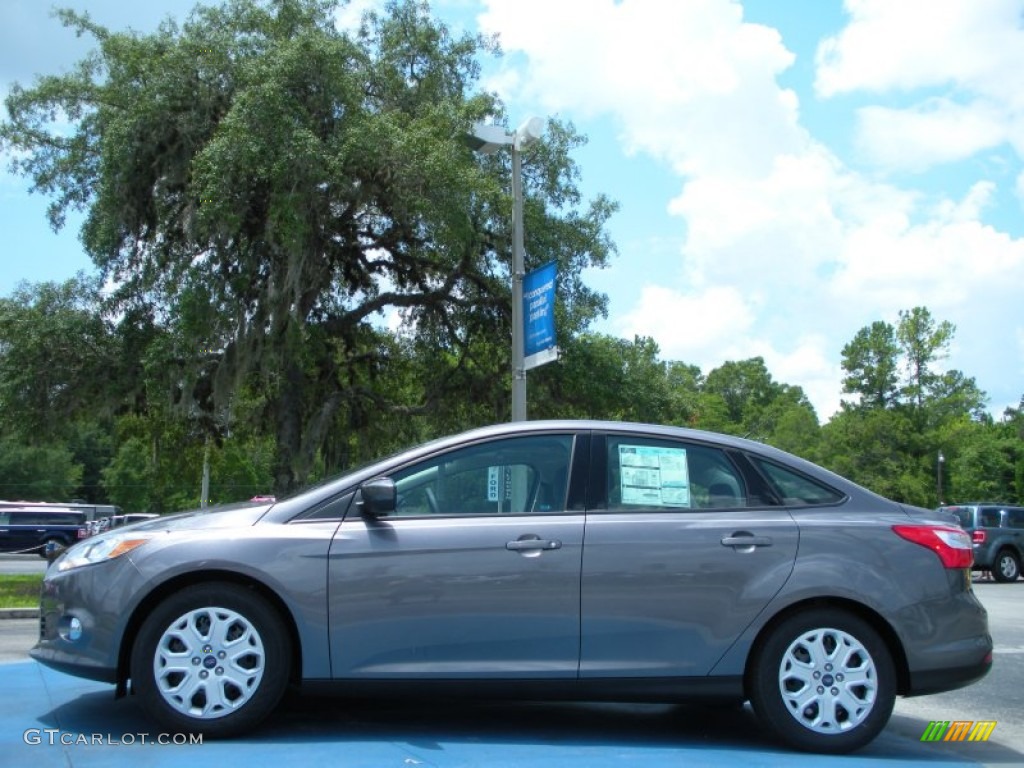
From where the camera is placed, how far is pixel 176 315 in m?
16.8

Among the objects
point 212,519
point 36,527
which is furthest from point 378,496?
point 36,527

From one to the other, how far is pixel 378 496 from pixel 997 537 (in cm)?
2108

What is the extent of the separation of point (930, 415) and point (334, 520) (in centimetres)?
7343

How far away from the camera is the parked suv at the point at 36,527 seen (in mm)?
35312

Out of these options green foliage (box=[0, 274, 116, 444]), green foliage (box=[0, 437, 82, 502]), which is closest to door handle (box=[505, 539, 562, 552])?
green foliage (box=[0, 274, 116, 444])

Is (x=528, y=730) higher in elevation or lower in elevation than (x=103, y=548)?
lower

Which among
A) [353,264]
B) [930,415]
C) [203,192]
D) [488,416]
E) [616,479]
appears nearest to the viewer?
[616,479]

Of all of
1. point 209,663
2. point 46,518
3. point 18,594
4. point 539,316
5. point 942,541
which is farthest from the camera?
point 46,518

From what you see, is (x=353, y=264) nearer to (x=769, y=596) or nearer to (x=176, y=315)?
(x=176, y=315)

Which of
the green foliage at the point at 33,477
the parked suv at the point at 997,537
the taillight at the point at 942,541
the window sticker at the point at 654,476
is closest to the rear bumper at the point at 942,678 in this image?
the taillight at the point at 942,541

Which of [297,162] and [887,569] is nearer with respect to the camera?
[887,569]

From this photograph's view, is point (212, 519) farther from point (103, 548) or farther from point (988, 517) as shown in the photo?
point (988, 517)

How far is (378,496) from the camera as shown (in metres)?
4.93

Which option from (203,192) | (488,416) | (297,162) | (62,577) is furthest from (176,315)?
(62,577)
